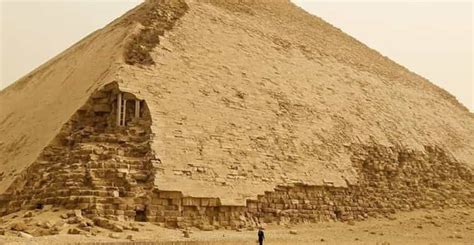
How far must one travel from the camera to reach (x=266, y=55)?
19.0 m

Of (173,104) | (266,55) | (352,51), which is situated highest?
(352,51)

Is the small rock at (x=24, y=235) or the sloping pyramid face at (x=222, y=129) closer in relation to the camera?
the small rock at (x=24, y=235)

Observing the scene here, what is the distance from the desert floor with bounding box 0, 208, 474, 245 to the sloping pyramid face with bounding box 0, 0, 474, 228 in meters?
0.50

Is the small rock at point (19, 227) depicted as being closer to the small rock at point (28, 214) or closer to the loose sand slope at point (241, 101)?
the small rock at point (28, 214)

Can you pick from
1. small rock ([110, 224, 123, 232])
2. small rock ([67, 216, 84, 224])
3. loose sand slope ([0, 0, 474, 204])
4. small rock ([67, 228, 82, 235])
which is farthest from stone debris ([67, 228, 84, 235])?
loose sand slope ([0, 0, 474, 204])

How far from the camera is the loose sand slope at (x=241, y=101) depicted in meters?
14.2

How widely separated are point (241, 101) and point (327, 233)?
399cm

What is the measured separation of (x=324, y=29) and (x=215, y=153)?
10920 millimetres

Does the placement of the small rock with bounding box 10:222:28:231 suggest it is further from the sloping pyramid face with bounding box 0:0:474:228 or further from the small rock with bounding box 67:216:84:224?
the sloping pyramid face with bounding box 0:0:474:228

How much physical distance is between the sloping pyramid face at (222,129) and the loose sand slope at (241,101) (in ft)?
0.15

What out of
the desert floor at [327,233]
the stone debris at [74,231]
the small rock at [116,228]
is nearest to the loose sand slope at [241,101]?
the desert floor at [327,233]

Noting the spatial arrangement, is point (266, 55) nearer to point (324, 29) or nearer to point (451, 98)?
point (324, 29)

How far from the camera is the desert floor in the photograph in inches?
429

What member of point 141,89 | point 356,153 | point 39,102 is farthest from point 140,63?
point 356,153
